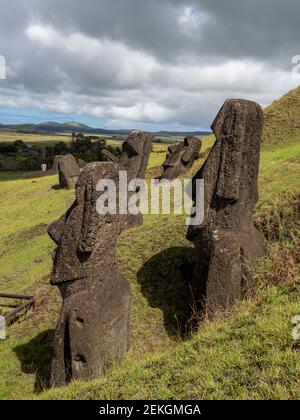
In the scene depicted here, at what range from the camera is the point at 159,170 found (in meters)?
27.0

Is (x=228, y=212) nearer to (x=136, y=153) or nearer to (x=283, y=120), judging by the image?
(x=136, y=153)

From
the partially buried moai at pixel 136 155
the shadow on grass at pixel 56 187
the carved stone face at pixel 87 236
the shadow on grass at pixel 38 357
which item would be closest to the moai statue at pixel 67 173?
the shadow on grass at pixel 56 187

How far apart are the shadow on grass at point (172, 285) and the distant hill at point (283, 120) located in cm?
1875

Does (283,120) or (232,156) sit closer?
(232,156)

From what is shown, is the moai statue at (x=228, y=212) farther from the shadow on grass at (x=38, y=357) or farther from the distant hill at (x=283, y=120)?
the distant hill at (x=283, y=120)

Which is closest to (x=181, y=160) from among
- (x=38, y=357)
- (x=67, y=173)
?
(x=67, y=173)

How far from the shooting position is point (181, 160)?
22938 mm

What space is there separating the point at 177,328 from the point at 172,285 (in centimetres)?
139

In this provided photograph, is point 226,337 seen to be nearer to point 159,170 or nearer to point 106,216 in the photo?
point 106,216

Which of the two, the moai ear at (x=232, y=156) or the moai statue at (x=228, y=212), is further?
the moai ear at (x=232, y=156)

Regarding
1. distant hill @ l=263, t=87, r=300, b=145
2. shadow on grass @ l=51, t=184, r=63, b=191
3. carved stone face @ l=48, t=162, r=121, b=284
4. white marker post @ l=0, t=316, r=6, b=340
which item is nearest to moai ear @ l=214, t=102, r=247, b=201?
carved stone face @ l=48, t=162, r=121, b=284

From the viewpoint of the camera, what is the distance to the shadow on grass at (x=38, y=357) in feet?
25.5

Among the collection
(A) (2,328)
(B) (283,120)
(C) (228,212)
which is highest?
(B) (283,120)

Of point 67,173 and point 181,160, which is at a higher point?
point 181,160
